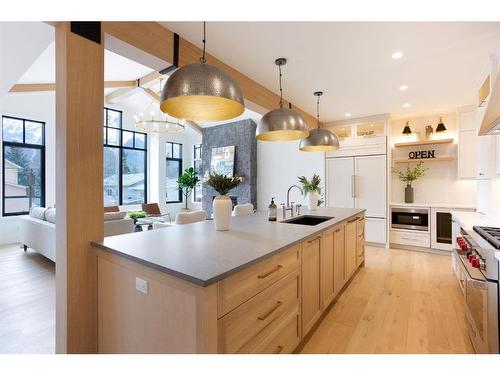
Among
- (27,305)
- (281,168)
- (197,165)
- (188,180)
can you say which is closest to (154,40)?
(27,305)

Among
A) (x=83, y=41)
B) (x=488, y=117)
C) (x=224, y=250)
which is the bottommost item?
(x=224, y=250)

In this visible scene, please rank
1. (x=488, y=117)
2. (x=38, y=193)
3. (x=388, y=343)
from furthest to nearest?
(x=38, y=193) → (x=388, y=343) → (x=488, y=117)

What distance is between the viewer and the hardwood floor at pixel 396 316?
1.99 meters

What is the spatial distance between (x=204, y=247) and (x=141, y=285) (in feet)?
1.33

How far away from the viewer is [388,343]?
2.01m

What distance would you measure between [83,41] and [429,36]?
281cm

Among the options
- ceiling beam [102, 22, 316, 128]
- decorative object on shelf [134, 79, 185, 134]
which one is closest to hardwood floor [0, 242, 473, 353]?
ceiling beam [102, 22, 316, 128]

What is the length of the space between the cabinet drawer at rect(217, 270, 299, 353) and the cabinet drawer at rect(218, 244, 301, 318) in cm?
3

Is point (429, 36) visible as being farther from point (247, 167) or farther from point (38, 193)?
point (38, 193)

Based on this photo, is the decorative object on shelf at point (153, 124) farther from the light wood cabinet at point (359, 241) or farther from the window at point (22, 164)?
the light wood cabinet at point (359, 241)

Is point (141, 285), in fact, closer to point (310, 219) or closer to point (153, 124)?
point (310, 219)

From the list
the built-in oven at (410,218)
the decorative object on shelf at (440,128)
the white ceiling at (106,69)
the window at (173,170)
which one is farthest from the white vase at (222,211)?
the window at (173,170)

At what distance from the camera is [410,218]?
4.74 metres
